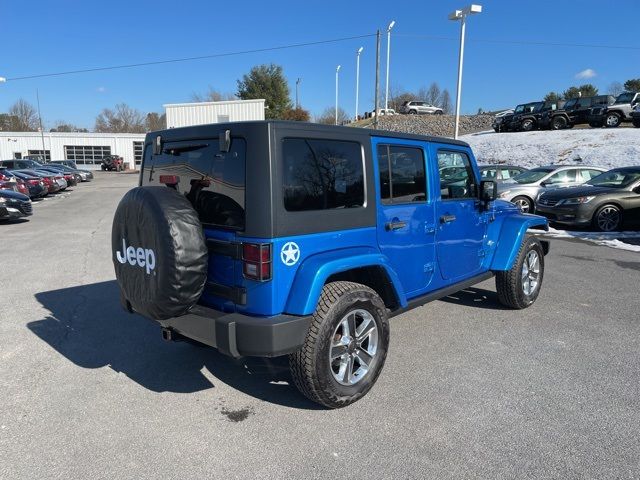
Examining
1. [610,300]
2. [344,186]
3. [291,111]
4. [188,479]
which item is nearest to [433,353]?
[344,186]

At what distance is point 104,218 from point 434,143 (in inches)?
506

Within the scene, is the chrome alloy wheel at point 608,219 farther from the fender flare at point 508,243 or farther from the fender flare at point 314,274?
the fender flare at point 314,274

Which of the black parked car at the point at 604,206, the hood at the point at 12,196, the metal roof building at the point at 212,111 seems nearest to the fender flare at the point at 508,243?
the black parked car at the point at 604,206

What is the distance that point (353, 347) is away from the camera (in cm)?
340

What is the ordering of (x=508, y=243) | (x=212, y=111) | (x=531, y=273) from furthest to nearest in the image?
(x=212, y=111) < (x=531, y=273) < (x=508, y=243)

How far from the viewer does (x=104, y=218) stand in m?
14.6

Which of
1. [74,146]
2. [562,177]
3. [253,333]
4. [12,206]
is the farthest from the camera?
[74,146]

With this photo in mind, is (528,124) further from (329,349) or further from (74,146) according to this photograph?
(74,146)

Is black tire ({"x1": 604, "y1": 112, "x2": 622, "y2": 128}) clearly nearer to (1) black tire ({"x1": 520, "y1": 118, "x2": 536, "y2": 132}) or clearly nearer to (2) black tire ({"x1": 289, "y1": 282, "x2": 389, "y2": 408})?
(1) black tire ({"x1": 520, "y1": 118, "x2": 536, "y2": 132})

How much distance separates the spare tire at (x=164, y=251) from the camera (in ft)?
9.68

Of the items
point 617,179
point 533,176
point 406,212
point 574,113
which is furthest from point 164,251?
point 574,113

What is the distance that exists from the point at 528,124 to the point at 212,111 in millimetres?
20905

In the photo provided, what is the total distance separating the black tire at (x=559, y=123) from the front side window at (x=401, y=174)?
30.2 metres

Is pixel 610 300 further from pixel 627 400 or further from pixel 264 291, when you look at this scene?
pixel 264 291
